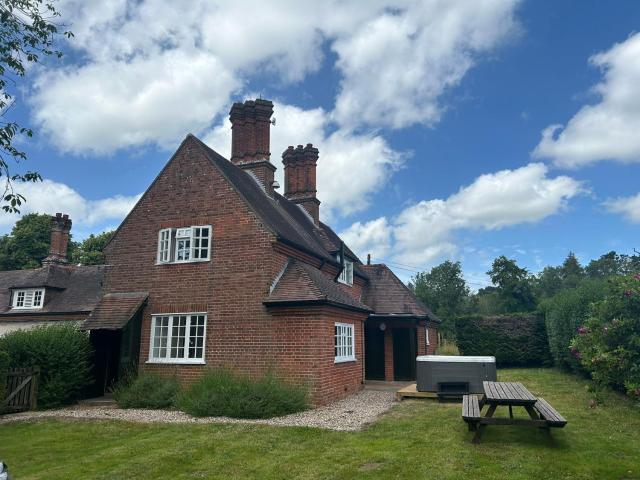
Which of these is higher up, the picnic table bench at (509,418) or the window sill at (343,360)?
the window sill at (343,360)

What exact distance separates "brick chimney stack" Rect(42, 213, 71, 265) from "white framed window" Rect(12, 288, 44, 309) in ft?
7.94

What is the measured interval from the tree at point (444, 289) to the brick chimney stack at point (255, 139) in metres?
52.9

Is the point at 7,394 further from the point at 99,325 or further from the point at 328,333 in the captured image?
the point at 328,333

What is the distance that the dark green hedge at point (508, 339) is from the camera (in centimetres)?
2397

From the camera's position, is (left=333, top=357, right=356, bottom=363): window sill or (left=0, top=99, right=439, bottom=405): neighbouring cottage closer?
(left=0, top=99, right=439, bottom=405): neighbouring cottage

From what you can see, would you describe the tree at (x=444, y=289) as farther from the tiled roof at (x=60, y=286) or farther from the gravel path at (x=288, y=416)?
the gravel path at (x=288, y=416)

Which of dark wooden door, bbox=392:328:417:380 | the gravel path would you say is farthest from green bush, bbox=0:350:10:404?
dark wooden door, bbox=392:328:417:380

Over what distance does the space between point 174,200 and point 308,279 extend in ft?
18.2

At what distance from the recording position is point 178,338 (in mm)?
14758

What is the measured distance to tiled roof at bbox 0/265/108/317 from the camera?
87.4 ft

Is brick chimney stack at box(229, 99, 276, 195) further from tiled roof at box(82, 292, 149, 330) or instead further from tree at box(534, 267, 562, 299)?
tree at box(534, 267, 562, 299)

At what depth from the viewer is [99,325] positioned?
1417 centimetres

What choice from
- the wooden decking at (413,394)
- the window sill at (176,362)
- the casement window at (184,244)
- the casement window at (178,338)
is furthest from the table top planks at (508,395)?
the casement window at (184,244)

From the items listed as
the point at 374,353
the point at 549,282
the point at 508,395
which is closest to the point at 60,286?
the point at 374,353
